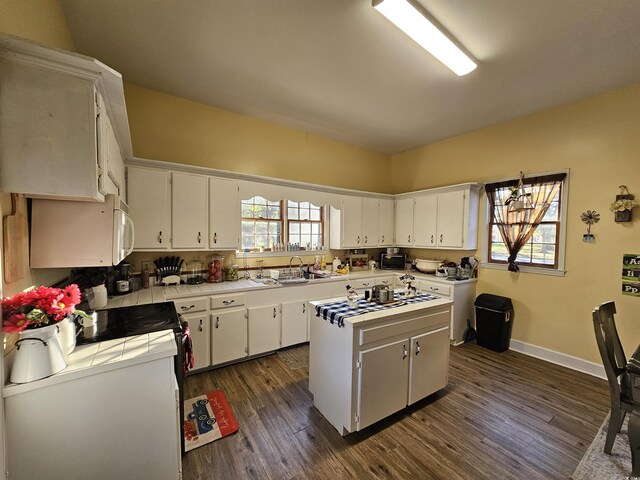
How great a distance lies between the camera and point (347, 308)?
7.17 ft

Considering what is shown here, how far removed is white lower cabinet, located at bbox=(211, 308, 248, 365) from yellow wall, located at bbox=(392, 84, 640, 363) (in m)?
3.54

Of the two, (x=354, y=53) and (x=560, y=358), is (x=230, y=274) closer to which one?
(x=354, y=53)

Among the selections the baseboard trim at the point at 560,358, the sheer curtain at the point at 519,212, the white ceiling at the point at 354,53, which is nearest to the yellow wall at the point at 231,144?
the white ceiling at the point at 354,53

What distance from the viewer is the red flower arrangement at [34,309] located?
1087mm

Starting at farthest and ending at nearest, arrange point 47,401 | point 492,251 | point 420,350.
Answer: point 492,251
point 420,350
point 47,401

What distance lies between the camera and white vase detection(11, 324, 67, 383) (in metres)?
1.10

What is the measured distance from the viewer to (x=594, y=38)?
210cm

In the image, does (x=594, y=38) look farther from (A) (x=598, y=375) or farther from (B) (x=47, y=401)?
(B) (x=47, y=401)

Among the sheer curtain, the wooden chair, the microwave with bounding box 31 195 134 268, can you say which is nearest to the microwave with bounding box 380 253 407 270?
the sheer curtain

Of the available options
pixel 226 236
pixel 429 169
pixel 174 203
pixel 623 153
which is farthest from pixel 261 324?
pixel 623 153

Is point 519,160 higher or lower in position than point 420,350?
higher

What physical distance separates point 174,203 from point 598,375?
516cm

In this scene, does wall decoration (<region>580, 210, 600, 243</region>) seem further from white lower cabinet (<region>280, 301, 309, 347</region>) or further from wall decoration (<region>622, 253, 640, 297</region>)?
white lower cabinet (<region>280, 301, 309, 347</region>)

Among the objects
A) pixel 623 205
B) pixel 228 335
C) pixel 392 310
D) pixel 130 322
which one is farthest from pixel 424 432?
pixel 623 205
